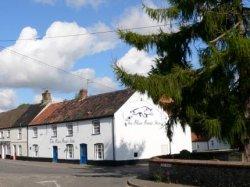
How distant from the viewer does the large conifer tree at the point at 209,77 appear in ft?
71.0

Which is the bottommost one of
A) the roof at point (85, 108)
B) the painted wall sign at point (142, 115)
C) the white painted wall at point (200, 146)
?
the white painted wall at point (200, 146)

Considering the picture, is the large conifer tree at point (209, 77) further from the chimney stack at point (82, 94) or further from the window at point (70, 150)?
the chimney stack at point (82, 94)

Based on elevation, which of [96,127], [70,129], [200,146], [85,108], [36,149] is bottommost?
[36,149]

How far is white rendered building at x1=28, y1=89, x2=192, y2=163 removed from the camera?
150ft

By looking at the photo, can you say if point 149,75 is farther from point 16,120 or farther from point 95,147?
point 16,120

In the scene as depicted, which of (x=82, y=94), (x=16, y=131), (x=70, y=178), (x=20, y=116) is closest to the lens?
(x=70, y=178)

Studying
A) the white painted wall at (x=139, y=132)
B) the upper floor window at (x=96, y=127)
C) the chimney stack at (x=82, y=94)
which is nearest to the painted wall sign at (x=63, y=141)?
the upper floor window at (x=96, y=127)

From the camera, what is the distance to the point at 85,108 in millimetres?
51406

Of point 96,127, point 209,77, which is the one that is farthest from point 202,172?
point 96,127

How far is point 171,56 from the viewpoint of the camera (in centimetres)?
2475

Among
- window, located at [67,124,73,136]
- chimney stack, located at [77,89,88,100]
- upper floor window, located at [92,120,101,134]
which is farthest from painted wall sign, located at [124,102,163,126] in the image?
chimney stack, located at [77,89,88,100]

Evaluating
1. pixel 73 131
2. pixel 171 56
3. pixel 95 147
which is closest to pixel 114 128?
pixel 95 147

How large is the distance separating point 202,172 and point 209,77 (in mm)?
4185

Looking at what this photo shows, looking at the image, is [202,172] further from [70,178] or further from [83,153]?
[83,153]
